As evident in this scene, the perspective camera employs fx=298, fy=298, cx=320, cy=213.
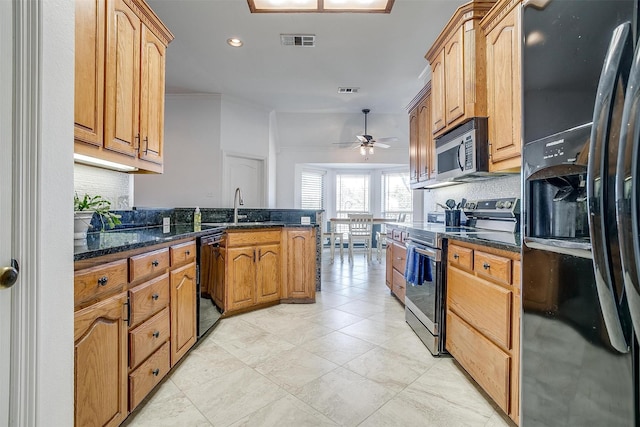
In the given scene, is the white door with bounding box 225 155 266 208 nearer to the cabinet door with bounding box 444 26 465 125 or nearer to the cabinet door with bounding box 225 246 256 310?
the cabinet door with bounding box 225 246 256 310

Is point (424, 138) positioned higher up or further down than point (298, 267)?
higher up

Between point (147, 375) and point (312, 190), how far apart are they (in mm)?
5920

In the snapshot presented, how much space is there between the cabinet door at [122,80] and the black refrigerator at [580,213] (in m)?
2.04

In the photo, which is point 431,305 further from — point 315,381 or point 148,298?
point 148,298

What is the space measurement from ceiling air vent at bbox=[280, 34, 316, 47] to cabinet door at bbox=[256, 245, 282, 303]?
2.16 metres

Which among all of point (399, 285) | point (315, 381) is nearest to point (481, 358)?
point (315, 381)

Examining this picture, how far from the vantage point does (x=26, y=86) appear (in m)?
0.79

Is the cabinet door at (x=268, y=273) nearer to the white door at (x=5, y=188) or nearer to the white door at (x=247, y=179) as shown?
the white door at (x=247, y=179)

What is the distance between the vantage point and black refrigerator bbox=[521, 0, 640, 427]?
26.9 inches

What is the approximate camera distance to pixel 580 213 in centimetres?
94

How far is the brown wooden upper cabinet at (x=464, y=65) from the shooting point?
7.29 ft

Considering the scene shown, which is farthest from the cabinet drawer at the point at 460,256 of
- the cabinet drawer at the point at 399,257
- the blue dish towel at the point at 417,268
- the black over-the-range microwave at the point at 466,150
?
the cabinet drawer at the point at 399,257

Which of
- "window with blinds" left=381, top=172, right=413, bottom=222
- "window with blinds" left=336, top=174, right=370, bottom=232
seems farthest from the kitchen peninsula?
"window with blinds" left=381, top=172, right=413, bottom=222

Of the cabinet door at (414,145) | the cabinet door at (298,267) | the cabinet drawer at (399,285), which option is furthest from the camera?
the cabinet door at (414,145)
